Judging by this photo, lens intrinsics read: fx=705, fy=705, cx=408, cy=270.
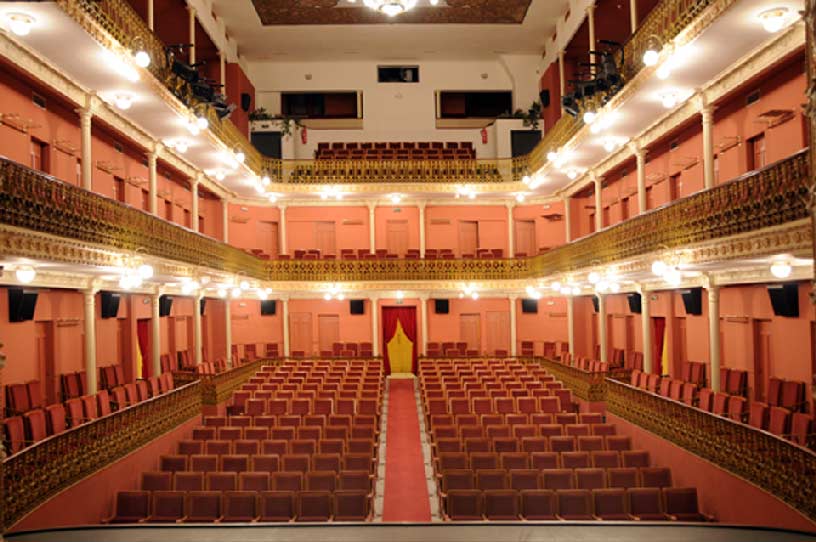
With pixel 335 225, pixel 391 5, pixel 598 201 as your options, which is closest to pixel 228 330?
pixel 335 225

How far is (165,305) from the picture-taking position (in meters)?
22.8

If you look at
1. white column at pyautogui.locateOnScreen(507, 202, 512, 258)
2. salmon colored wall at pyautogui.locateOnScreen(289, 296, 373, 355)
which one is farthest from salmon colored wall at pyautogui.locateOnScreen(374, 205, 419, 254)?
white column at pyautogui.locateOnScreen(507, 202, 512, 258)

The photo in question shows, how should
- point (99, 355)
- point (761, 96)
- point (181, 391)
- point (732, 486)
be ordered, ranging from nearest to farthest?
point (732, 486) → point (761, 96) → point (181, 391) → point (99, 355)

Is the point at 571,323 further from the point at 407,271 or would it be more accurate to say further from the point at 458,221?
the point at 458,221

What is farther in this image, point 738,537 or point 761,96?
point 761,96

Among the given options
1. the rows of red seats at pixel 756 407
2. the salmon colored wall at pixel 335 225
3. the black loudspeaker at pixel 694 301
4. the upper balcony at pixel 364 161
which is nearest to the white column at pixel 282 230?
the salmon colored wall at pixel 335 225

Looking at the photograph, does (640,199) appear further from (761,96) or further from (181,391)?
(181,391)

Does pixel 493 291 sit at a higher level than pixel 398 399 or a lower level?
higher

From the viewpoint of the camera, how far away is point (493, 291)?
1107 inches

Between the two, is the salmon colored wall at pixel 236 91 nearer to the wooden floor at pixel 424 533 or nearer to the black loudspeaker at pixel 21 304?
the black loudspeaker at pixel 21 304

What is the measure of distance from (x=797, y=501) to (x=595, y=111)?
12580mm

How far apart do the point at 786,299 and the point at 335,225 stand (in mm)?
19772

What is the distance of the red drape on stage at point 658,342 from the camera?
21953 millimetres

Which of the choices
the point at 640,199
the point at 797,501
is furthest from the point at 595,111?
the point at 797,501
